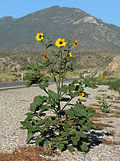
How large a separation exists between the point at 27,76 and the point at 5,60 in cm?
7757

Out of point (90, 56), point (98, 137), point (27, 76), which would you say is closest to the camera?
point (27, 76)

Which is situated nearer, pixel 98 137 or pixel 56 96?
pixel 56 96

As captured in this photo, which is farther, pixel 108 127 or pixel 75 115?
pixel 108 127

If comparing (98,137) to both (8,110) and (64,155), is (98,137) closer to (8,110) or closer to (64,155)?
(64,155)

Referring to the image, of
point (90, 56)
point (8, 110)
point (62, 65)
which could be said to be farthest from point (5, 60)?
point (62, 65)

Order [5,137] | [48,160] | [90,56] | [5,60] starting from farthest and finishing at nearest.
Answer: [90,56], [5,60], [5,137], [48,160]

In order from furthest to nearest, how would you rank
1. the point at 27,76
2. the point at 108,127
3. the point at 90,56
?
the point at 90,56 → the point at 108,127 → the point at 27,76

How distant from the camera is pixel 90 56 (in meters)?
117

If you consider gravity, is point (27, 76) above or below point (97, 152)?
above

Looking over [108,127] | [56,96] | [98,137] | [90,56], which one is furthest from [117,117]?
[90,56]

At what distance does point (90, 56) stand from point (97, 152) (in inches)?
4414

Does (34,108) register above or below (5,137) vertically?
above

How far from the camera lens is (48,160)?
5.38 metres

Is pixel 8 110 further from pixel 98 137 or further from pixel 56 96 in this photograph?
pixel 56 96
